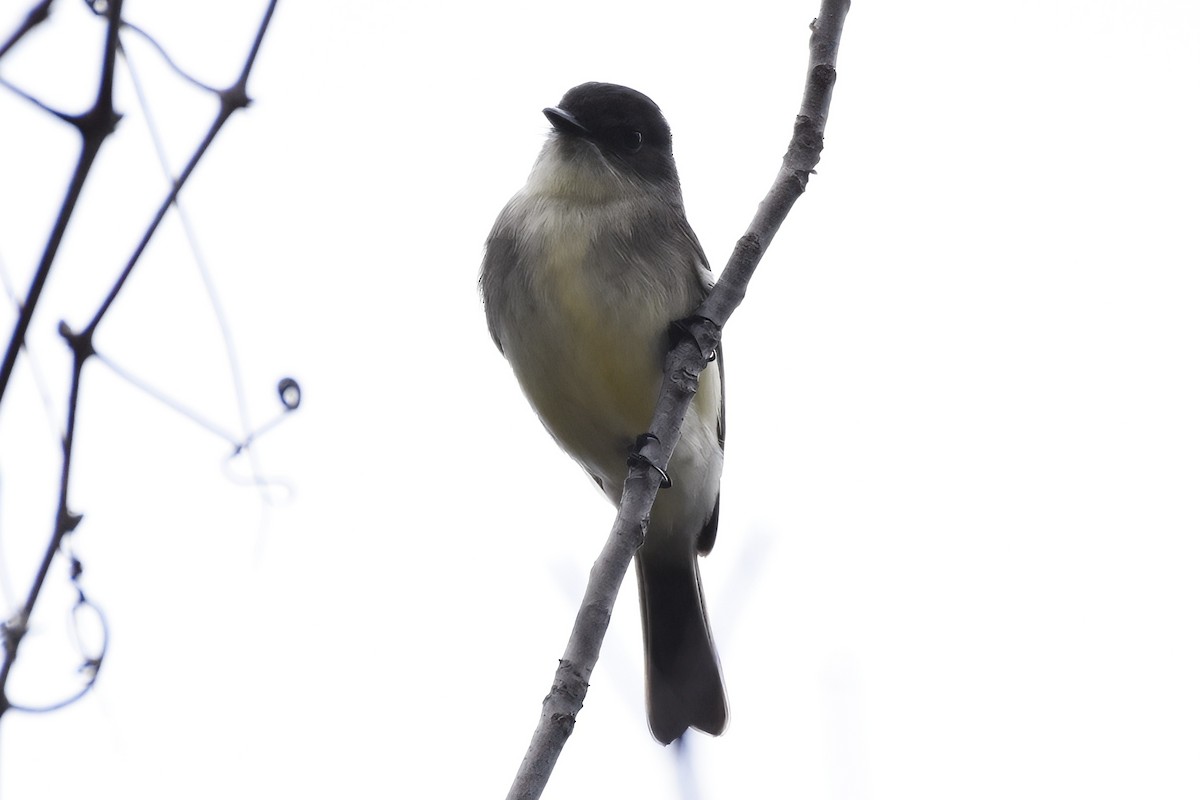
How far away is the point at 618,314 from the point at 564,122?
39.2 inches

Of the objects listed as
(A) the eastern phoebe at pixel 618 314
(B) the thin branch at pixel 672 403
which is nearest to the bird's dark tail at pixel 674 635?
(A) the eastern phoebe at pixel 618 314

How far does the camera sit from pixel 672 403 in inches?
150

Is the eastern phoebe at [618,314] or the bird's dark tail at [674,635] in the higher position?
the eastern phoebe at [618,314]

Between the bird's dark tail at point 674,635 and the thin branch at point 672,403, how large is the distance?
1.81 meters

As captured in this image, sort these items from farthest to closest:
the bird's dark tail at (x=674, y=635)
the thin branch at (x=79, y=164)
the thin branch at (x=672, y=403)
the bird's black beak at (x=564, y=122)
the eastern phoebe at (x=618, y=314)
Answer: the bird's dark tail at (x=674, y=635) < the bird's black beak at (x=564, y=122) < the eastern phoebe at (x=618, y=314) < the thin branch at (x=672, y=403) < the thin branch at (x=79, y=164)

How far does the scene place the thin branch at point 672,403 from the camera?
2.85 metres

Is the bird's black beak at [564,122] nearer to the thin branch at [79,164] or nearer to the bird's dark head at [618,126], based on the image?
the bird's dark head at [618,126]

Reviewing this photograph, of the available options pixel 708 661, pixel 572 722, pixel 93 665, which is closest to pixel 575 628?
pixel 572 722

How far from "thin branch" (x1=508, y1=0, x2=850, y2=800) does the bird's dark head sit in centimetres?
134

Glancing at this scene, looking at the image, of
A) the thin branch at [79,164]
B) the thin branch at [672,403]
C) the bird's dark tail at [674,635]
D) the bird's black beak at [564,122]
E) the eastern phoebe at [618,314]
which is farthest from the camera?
the bird's dark tail at [674,635]

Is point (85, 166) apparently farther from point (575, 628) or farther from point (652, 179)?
point (652, 179)

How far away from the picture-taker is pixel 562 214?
517 centimetres

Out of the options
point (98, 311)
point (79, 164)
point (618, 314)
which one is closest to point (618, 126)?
point (618, 314)

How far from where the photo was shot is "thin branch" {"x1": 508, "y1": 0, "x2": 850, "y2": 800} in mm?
2852
